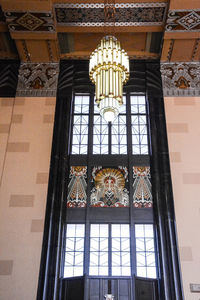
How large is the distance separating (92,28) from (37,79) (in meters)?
2.22

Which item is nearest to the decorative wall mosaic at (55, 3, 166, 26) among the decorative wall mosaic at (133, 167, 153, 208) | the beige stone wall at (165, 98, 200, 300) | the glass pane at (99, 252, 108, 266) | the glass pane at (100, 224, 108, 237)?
the beige stone wall at (165, 98, 200, 300)

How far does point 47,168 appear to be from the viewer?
8.51 meters

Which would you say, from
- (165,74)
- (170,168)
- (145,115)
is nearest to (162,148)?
(170,168)

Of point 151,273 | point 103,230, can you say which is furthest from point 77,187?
point 151,273

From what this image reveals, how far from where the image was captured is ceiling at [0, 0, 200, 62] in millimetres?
8617

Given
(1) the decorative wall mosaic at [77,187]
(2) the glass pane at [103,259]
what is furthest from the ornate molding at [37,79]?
(2) the glass pane at [103,259]

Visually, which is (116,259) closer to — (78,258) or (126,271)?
(126,271)

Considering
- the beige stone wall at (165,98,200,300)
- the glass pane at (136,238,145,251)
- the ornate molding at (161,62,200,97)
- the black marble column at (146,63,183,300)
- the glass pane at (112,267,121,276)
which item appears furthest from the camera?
the ornate molding at (161,62,200,97)

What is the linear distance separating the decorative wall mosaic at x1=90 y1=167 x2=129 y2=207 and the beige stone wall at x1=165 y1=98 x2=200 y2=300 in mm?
1271

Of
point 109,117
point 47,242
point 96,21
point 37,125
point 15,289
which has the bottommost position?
point 15,289

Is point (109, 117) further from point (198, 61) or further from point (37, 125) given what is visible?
point (198, 61)

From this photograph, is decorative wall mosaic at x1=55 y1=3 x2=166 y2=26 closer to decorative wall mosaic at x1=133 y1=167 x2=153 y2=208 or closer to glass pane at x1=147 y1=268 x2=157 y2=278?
decorative wall mosaic at x1=133 y1=167 x2=153 y2=208

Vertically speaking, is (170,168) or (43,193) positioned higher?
(170,168)

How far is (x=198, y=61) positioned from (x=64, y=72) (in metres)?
4.11
